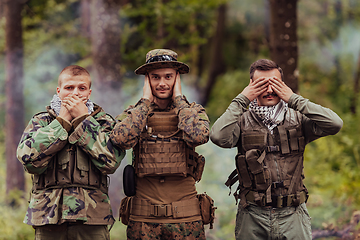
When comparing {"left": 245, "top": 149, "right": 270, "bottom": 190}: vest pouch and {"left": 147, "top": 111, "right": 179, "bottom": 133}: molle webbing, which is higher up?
{"left": 147, "top": 111, "right": 179, "bottom": 133}: molle webbing

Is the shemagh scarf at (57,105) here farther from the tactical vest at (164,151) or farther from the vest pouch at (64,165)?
the tactical vest at (164,151)

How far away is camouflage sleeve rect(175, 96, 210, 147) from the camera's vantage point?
3.37m

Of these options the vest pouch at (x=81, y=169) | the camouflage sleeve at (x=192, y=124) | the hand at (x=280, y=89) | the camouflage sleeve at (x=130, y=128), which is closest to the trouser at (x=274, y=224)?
the camouflage sleeve at (x=192, y=124)

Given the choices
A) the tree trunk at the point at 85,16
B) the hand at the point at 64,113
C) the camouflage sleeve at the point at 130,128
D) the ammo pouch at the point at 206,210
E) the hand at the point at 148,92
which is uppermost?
the tree trunk at the point at 85,16

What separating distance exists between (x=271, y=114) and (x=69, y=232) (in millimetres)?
2107

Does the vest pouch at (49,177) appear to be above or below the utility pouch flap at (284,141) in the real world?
below

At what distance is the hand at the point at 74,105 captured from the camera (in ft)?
11.2

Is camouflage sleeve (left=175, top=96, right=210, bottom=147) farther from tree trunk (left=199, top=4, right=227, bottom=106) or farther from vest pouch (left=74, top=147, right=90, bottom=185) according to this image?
tree trunk (left=199, top=4, right=227, bottom=106)

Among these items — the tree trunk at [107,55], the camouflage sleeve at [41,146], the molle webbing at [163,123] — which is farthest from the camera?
the tree trunk at [107,55]

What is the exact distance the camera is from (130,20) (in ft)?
36.0

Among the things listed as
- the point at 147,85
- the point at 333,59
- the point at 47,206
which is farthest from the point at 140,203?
the point at 333,59

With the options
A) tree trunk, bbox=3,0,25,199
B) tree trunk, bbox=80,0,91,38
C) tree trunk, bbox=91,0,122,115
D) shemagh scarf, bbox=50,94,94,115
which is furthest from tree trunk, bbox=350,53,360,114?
shemagh scarf, bbox=50,94,94,115

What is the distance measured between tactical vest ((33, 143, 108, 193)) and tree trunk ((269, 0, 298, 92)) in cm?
368

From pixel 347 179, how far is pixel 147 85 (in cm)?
599
